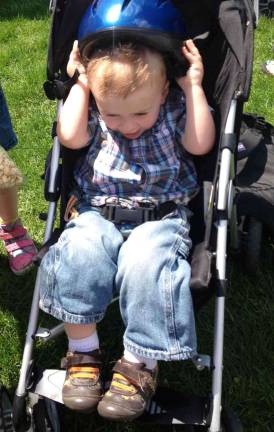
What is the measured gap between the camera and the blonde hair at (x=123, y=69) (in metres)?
2.20

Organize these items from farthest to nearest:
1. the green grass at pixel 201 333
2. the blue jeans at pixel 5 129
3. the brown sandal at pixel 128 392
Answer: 1. the blue jeans at pixel 5 129
2. the green grass at pixel 201 333
3. the brown sandal at pixel 128 392

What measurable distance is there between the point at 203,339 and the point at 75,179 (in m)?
0.97

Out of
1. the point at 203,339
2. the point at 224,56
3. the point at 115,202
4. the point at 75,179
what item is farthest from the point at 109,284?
the point at 224,56

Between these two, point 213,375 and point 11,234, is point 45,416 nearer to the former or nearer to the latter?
point 213,375

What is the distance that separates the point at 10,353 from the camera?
9.32 feet

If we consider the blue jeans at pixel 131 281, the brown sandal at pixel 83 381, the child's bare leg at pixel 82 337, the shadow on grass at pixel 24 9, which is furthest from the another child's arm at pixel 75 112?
the shadow on grass at pixel 24 9

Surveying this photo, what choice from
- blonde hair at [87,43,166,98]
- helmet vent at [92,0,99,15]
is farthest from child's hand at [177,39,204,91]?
helmet vent at [92,0,99,15]

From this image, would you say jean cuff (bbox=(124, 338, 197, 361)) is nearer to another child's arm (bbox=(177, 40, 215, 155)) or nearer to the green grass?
the green grass

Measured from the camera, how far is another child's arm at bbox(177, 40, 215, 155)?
2.37 meters

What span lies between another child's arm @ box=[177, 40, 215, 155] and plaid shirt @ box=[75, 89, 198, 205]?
92mm

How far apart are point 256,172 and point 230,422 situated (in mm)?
1291

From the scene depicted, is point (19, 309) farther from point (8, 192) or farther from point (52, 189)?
point (52, 189)

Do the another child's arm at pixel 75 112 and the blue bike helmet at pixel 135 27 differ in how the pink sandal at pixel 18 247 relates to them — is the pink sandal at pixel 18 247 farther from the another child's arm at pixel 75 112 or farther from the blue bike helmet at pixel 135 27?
the blue bike helmet at pixel 135 27

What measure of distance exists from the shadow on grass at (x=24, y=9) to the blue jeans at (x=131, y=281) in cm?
436
